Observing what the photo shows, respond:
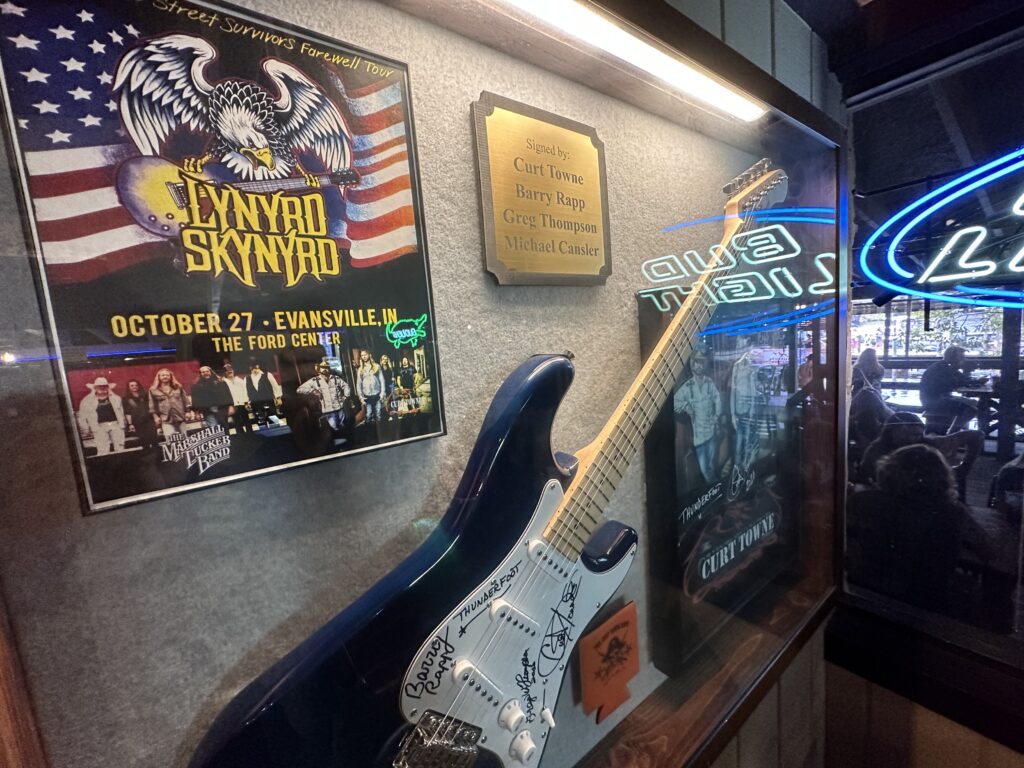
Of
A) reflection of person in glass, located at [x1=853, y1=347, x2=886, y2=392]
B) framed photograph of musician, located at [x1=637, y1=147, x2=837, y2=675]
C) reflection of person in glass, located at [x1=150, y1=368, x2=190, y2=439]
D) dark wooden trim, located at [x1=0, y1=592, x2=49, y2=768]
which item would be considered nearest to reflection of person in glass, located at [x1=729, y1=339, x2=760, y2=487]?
framed photograph of musician, located at [x1=637, y1=147, x2=837, y2=675]

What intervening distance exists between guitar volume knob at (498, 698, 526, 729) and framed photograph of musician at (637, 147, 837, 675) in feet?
1.18

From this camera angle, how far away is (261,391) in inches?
13.3

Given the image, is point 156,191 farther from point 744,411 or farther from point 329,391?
point 744,411

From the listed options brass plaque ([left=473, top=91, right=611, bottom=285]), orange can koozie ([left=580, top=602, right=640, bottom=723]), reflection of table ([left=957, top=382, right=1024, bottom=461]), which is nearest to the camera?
brass plaque ([left=473, top=91, right=611, bottom=285])

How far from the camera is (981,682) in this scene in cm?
76

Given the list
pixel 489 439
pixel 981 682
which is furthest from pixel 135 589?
pixel 981 682

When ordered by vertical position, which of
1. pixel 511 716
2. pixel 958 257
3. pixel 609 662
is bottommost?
pixel 609 662

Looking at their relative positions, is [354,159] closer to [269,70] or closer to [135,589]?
[269,70]

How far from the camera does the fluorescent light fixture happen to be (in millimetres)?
394

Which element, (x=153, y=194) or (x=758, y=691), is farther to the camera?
(x=758, y=691)

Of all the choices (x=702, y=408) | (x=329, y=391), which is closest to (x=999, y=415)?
(x=702, y=408)

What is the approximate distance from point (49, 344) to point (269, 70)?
0.88 feet
